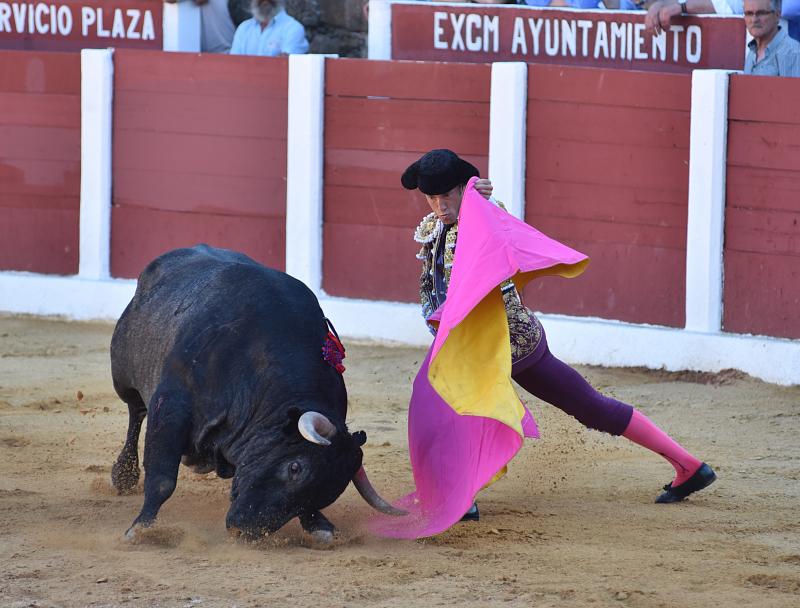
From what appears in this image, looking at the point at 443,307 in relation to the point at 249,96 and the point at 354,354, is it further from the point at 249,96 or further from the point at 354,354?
the point at 249,96

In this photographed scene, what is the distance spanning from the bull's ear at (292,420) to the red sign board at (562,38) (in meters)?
3.24

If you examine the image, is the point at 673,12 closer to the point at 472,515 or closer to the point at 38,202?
the point at 472,515

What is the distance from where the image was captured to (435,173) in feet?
12.4

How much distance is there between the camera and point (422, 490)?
3.96m

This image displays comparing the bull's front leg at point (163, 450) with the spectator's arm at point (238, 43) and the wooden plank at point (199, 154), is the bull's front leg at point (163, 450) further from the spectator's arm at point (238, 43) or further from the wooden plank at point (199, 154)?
the spectator's arm at point (238, 43)

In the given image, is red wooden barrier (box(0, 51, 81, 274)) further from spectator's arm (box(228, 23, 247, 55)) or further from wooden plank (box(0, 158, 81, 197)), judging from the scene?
spectator's arm (box(228, 23, 247, 55))

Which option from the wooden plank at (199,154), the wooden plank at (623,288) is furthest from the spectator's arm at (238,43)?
the wooden plank at (623,288)

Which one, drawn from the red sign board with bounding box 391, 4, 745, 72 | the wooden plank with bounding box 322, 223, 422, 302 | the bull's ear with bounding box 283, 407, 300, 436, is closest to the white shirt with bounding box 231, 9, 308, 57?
the red sign board with bounding box 391, 4, 745, 72

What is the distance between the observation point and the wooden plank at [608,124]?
20.0ft

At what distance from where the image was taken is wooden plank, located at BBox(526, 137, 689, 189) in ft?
20.0

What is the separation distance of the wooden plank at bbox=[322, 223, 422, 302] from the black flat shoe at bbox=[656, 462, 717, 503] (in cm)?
269

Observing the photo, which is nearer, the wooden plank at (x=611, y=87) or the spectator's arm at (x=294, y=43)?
the wooden plank at (x=611, y=87)

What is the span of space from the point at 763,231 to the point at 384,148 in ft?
5.87

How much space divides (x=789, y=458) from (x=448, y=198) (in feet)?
5.17
